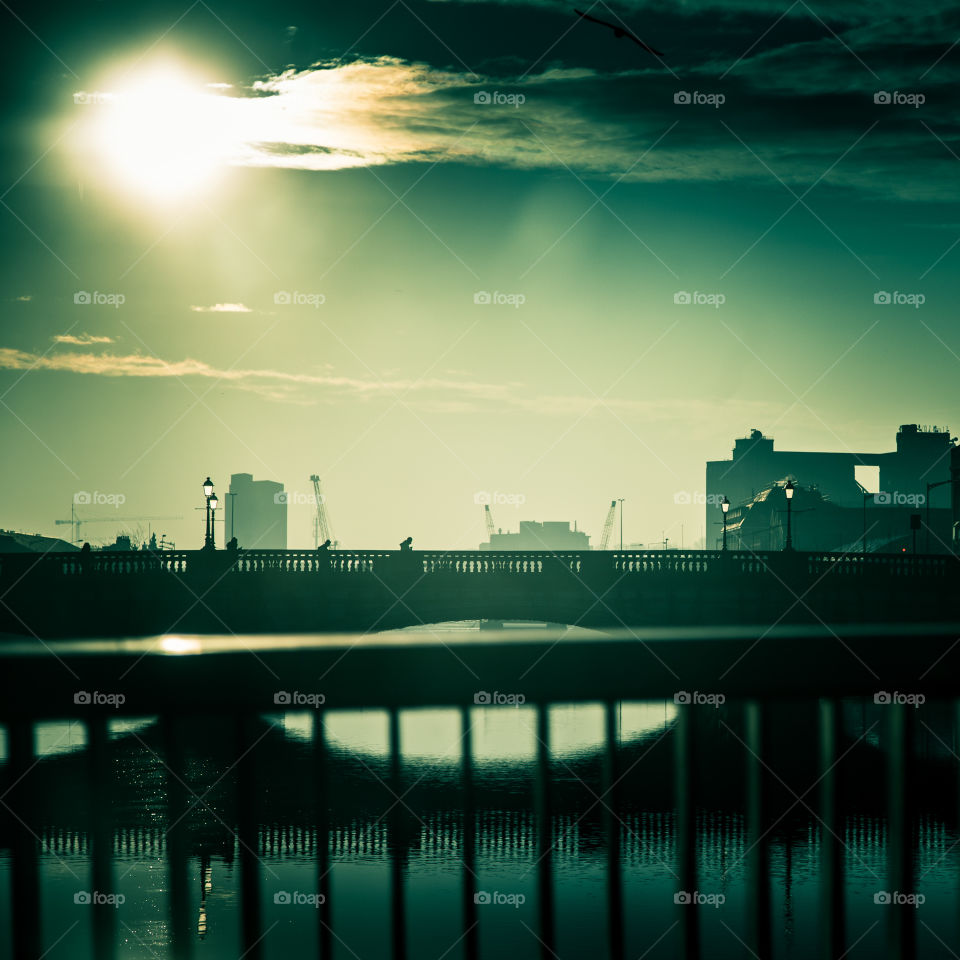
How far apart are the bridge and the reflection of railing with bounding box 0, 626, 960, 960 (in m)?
5.29

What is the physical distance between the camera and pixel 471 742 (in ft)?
168

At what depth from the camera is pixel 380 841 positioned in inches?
1294

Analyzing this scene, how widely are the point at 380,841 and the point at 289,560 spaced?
2339 cm

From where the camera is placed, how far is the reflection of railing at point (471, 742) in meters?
26.5

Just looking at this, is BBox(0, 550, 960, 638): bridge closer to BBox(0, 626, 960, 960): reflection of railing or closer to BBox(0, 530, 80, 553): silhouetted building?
BBox(0, 626, 960, 960): reflection of railing

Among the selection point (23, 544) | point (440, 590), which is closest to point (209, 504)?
point (440, 590)

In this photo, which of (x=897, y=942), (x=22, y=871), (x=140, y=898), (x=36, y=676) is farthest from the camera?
(x=36, y=676)

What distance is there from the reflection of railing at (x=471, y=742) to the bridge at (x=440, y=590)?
5.29 meters

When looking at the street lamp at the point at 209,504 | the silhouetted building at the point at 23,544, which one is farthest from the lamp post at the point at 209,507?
the silhouetted building at the point at 23,544

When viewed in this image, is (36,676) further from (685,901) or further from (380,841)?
(685,901)

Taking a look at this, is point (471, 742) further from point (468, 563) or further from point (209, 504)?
point (209, 504)

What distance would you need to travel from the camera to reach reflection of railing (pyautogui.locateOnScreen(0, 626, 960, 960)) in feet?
86.9

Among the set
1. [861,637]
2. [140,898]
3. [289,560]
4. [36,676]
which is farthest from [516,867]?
[289,560]

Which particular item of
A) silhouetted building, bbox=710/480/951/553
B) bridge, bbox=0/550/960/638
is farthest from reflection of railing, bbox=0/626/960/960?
silhouetted building, bbox=710/480/951/553
